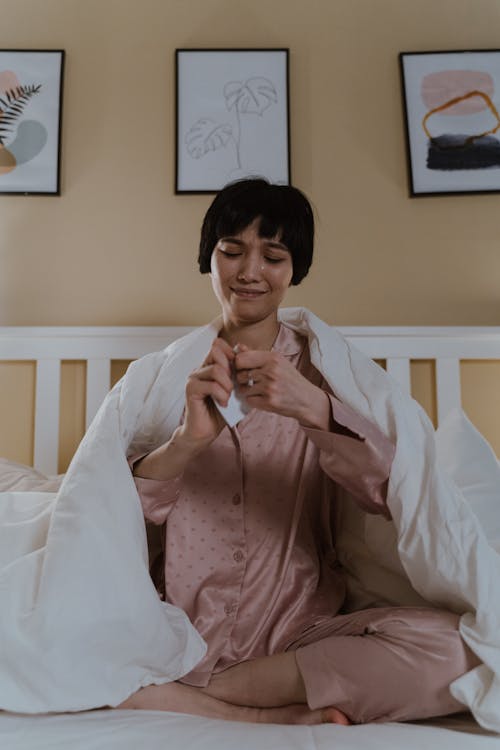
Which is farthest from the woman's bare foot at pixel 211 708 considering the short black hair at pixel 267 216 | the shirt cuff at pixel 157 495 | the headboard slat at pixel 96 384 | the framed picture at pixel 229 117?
the framed picture at pixel 229 117

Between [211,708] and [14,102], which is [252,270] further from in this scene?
[14,102]

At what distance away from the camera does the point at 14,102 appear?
1.87m

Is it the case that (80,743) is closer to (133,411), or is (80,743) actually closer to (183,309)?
(133,411)

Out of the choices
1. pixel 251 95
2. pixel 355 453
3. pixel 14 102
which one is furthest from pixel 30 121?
pixel 355 453

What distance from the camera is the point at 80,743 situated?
797mm

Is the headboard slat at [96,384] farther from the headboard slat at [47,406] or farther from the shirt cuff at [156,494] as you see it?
the shirt cuff at [156,494]

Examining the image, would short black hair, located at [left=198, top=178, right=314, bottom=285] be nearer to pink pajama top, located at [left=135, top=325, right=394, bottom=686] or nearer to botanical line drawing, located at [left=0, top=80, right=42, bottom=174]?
pink pajama top, located at [left=135, top=325, right=394, bottom=686]

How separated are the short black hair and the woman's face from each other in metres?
0.01

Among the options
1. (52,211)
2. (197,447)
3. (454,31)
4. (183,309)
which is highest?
(454,31)

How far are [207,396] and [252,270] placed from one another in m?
0.28

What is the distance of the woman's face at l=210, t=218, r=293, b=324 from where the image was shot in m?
1.23

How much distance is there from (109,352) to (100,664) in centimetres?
91

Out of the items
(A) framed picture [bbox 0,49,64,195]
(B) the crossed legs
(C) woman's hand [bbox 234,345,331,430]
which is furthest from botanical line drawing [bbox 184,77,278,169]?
(B) the crossed legs

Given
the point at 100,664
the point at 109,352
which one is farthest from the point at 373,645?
the point at 109,352
